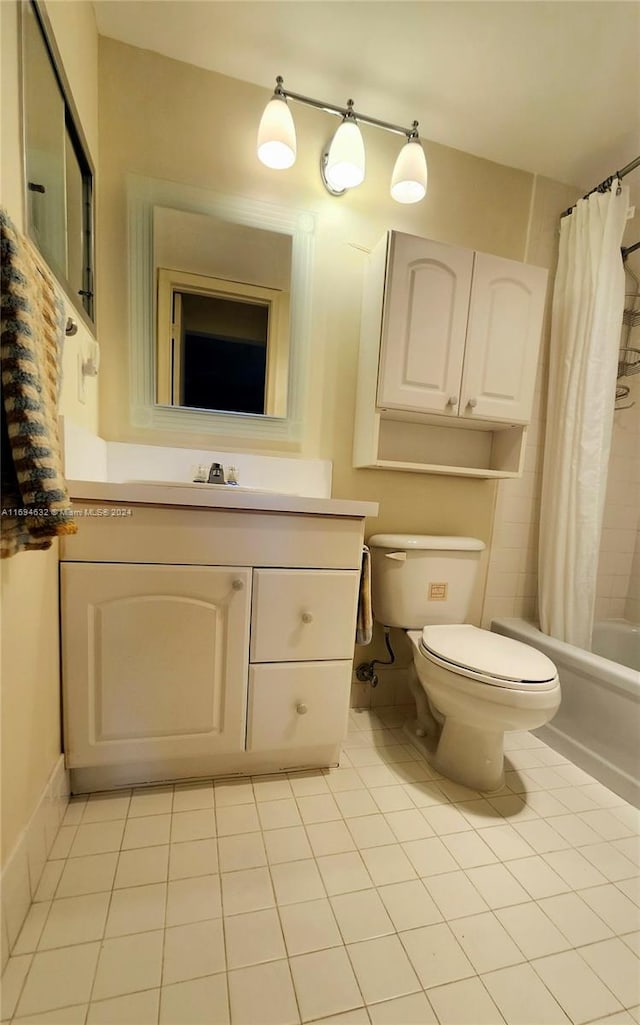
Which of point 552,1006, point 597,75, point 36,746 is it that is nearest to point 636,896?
point 552,1006

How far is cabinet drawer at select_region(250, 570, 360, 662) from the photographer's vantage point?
1074 mm

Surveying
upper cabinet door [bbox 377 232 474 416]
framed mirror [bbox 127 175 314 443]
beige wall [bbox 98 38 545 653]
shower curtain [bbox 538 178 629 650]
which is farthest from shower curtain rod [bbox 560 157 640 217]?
framed mirror [bbox 127 175 314 443]

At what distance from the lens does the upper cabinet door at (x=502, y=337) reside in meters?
1.38

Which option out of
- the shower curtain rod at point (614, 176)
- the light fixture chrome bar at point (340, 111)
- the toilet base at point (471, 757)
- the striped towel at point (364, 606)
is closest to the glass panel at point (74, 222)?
the light fixture chrome bar at point (340, 111)

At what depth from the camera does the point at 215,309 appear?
4.45ft

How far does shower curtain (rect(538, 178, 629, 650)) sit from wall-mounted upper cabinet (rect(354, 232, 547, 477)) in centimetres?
23

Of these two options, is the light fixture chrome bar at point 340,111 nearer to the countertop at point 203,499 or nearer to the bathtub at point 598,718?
the countertop at point 203,499

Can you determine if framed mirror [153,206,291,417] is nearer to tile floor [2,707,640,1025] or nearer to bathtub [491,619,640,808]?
tile floor [2,707,640,1025]

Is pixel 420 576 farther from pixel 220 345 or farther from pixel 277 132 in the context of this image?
pixel 277 132

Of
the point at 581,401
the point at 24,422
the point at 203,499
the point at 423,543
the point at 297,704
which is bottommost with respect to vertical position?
the point at 297,704

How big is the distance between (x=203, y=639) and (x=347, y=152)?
1535mm

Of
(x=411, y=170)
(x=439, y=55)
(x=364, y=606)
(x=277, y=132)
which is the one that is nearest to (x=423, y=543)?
(x=364, y=606)

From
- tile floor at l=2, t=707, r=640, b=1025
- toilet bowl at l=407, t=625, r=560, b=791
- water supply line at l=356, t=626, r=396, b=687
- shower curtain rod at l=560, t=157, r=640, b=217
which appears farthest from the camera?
water supply line at l=356, t=626, r=396, b=687

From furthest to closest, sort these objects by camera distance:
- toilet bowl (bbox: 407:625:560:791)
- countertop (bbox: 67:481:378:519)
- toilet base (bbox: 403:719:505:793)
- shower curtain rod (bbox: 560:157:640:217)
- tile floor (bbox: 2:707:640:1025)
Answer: shower curtain rod (bbox: 560:157:640:217) < toilet base (bbox: 403:719:505:793) < toilet bowl (bbox: 407:625:560:791) < countertop (bbox: 67:481:378:519) < tile floor (bbox: 2:707:640:1025)
